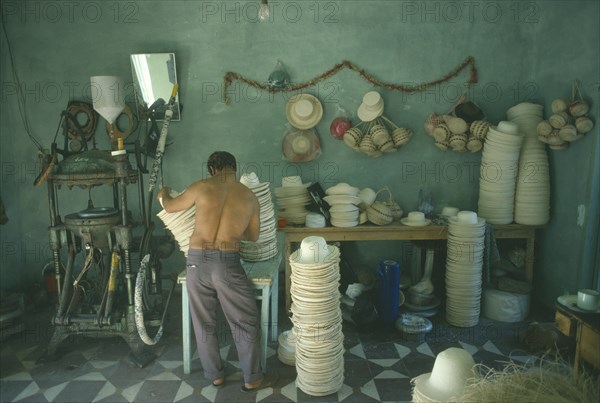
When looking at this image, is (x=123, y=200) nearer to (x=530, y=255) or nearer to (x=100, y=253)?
(x=100, y=253)

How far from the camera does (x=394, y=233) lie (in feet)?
18.1

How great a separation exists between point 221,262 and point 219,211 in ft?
1.41

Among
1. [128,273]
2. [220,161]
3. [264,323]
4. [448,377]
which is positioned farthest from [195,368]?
[448,377]

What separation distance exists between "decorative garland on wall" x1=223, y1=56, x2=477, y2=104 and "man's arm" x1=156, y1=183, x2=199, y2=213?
239 cm

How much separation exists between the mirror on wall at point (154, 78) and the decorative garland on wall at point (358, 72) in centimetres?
73

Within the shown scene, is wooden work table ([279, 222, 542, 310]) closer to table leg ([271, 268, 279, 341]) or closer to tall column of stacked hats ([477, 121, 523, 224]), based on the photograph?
tall column of stacked hats ([477, 121, 523, 224])

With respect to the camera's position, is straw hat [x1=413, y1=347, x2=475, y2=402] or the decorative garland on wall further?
the decorative garland on wall

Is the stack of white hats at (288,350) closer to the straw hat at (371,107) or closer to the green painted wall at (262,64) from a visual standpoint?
the green painted wall at (262,64)

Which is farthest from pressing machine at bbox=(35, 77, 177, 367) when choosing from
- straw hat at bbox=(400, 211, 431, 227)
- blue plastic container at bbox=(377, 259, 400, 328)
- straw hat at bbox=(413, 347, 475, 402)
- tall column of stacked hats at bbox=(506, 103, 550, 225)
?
tall column of stacked hats at bbox=(506, 103, 550, 225)

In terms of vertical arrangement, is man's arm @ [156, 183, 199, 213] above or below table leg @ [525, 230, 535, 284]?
above

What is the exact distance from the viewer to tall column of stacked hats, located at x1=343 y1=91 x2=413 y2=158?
583 centimetres

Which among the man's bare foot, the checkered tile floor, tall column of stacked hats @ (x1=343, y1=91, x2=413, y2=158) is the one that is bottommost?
the checkered tile floor

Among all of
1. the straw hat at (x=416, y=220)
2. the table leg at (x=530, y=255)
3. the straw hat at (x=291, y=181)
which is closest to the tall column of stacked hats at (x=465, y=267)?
the straw hat at (x=416, y=220)

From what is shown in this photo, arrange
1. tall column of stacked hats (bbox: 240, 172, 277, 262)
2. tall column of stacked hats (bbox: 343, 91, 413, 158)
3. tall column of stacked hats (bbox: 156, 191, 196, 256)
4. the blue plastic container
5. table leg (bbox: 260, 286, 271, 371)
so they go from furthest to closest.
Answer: tall column of stacked hats (bbox: 343, 91, 413, 158)
the blue plastic container
tall column of stacked hats (bbox: 240, 172, 277, 262)
tall column of stacked hats (bbox: 156, 191, 196, 256)
table leg (bbox: 260, 286, 271, 371)
